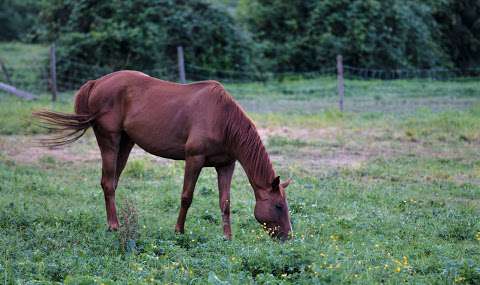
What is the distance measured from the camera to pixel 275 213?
6297mm

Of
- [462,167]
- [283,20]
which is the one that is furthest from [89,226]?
[283,20]

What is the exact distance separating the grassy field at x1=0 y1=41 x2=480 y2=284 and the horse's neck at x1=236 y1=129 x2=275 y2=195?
1.84 ft

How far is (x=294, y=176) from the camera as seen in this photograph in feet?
32.1

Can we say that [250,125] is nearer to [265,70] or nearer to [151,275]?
[151,275]

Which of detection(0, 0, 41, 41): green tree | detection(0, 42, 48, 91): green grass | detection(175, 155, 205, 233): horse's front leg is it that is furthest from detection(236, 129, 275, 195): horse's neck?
detection(0, 0, 41, 41): green tree

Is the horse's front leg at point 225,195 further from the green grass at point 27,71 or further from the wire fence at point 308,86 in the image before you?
the green grass at point 27,71

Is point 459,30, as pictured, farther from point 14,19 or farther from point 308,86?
point 14,19

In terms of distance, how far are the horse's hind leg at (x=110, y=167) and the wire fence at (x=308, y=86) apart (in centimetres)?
919

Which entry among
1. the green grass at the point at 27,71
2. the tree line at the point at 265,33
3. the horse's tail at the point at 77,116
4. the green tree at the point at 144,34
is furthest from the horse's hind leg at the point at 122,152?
the tree line at the point at 265,33

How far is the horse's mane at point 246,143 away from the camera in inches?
254

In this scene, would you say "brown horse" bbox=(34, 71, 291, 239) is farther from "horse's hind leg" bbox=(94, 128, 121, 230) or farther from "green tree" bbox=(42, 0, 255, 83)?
"green tree" bbox=(42, 0, 255, 83)

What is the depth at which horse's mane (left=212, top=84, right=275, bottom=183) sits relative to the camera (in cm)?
646

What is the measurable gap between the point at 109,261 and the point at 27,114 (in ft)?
29.7

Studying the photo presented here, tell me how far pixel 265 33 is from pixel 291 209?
1553 centimetres
